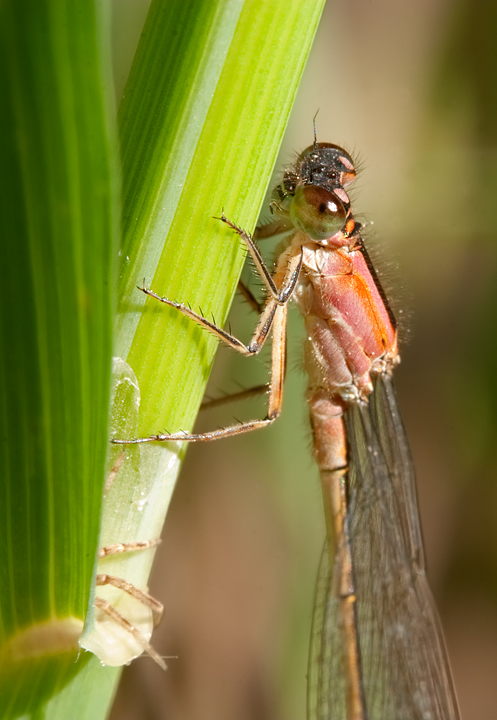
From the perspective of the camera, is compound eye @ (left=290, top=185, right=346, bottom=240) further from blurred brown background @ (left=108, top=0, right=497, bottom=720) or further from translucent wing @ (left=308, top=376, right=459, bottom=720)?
blurred brown background @ (left=108, top=0, right=497, bottom=720)

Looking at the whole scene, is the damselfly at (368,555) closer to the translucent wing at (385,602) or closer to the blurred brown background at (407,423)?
the translucent wing at (385,602)

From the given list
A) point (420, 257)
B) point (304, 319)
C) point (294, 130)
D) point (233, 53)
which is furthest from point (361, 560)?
point (233, 53)

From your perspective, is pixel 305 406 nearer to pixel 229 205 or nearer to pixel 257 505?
pixel 257 505

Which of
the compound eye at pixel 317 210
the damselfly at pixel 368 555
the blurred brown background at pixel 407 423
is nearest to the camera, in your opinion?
the compound eye at pixel 317 210

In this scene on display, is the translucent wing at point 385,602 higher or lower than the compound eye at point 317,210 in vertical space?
lower

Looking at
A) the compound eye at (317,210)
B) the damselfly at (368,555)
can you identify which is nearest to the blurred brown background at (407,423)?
the damselfly at (368,555)

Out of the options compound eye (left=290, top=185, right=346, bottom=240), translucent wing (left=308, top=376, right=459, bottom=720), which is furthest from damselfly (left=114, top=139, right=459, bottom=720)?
compound eye (left=290, top=185, right=346, bottom=240)

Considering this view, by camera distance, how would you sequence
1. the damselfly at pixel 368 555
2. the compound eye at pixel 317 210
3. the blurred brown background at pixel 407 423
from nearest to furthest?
the compound eye at pixel 317 210 < the damselfly at pixel 368 555 < the blurred brown background at pixel 407 423

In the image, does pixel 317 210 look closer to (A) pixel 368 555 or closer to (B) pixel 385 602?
(A) pixel 368 555
